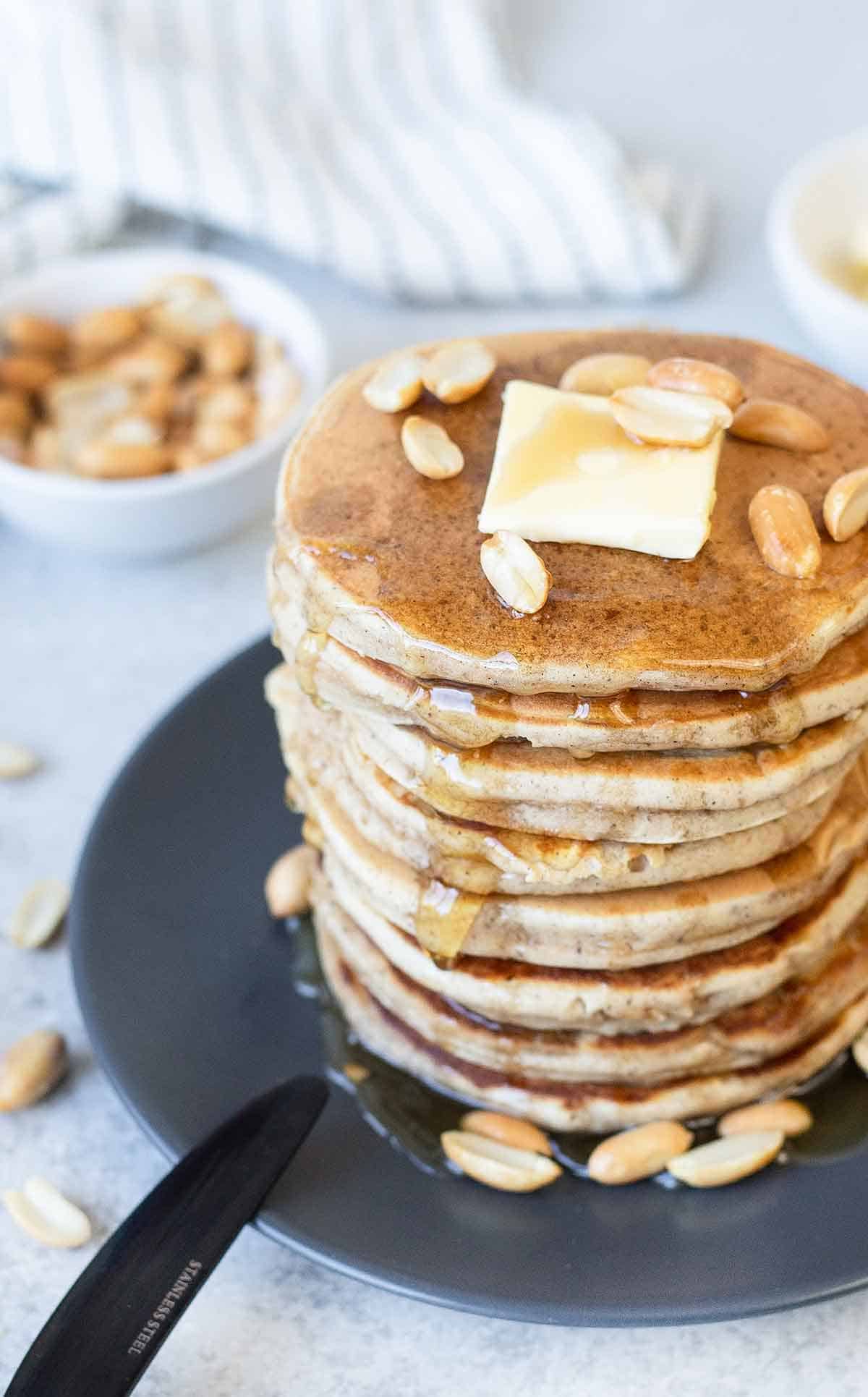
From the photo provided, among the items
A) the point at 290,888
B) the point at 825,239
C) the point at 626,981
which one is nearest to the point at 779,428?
the point at 626,981

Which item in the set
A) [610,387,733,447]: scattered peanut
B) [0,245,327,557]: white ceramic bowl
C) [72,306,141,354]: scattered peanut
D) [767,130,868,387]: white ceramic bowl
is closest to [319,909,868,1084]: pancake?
[610,387,733,447]: scattered peanut

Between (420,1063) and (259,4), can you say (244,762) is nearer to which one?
(420,1063)

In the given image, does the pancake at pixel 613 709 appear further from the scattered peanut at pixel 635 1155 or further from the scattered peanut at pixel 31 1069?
the scattered peanut at pixel 31 1069

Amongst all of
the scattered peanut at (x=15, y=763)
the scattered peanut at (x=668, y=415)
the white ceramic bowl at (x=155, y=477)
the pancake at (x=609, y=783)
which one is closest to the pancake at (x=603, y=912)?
the pancake at (x=609, y=783)

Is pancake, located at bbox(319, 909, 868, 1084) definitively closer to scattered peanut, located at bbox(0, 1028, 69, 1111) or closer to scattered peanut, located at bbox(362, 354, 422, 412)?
scattered peanut, located at bbox(0, 1028, 69, 1111)

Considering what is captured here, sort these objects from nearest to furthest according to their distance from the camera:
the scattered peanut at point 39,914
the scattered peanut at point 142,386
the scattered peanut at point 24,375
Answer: the scattered peanut at point 39,914 → the scattered peanut at point 142,386 → the scattered peanut at point 24,375

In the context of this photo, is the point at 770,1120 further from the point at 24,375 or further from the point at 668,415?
the point at 24,375
